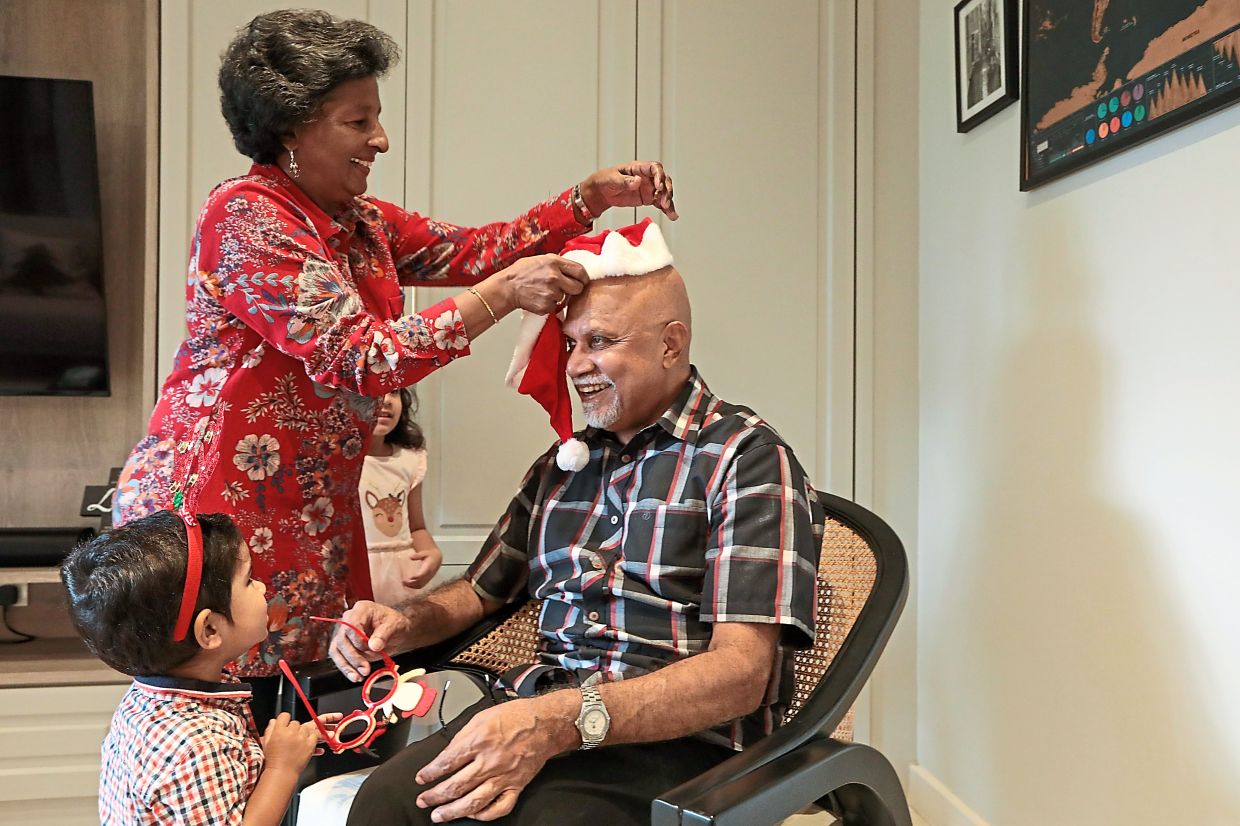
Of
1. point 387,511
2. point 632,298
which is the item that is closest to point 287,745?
point 632,298

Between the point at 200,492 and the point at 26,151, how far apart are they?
1.50 metres

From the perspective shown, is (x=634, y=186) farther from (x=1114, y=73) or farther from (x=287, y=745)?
(x=287, y=745)

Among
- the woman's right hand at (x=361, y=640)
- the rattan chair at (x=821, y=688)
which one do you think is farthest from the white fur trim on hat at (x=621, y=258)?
the woman's right hand at (x=361, y=640)

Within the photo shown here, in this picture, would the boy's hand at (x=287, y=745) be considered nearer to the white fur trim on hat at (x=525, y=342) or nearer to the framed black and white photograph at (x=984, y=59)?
the white fur trim on hat at (x=525, y=342)

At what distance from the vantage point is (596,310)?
5.43 feet

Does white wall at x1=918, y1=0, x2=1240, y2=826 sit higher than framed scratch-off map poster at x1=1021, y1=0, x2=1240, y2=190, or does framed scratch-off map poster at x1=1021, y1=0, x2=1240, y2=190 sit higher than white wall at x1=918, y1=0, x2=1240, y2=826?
framed scratch-off map poster at x1=1021, y1=0, x2=1240, y2=190

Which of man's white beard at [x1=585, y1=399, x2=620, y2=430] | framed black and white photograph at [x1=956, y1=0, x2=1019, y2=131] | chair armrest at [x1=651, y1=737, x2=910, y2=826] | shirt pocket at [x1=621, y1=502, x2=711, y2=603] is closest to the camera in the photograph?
chair armrest at [x1=651, y1=737, x2=910, y2=826]

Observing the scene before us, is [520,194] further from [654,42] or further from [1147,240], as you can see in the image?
[1147,240]

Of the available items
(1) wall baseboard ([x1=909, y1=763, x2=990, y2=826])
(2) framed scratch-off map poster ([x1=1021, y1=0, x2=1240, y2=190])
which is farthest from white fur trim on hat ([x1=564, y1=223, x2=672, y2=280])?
(1) wall baseboard ([x1=909, y1=763, x2=990, y2=826])

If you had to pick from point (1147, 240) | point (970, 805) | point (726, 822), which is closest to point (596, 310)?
point (726, 822)

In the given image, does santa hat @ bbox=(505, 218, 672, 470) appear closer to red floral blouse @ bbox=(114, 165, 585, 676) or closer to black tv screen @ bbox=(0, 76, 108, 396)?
red floral blouse @ bbox=(114, 165, 585, 676)

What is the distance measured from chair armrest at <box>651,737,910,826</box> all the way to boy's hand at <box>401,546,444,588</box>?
1213 mm

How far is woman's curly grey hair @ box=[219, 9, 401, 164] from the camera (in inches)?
64.9

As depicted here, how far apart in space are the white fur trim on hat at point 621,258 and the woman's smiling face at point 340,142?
39cm
